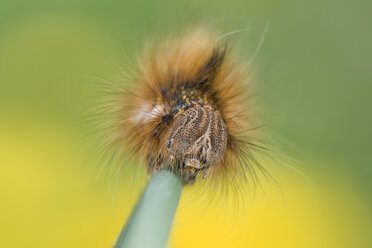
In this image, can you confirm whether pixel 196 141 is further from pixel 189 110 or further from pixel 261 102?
pixel 261 102

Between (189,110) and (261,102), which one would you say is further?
(261,102)

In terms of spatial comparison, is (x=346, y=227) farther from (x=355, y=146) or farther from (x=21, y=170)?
(x=21, y=170)

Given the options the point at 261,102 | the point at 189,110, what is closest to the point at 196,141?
the point at 189,110

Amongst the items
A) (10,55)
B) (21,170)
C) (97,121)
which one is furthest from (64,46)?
(97,121)

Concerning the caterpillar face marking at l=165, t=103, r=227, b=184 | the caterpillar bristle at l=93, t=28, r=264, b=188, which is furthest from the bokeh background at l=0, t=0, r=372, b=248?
the caterpillar face marking at l=165, t=103, r=227, b=184

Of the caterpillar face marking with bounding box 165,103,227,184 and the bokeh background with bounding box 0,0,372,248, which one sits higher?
the caterpillar face marking with bounding box 165,103,227,184

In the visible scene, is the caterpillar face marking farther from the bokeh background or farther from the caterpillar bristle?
the bokeh background
